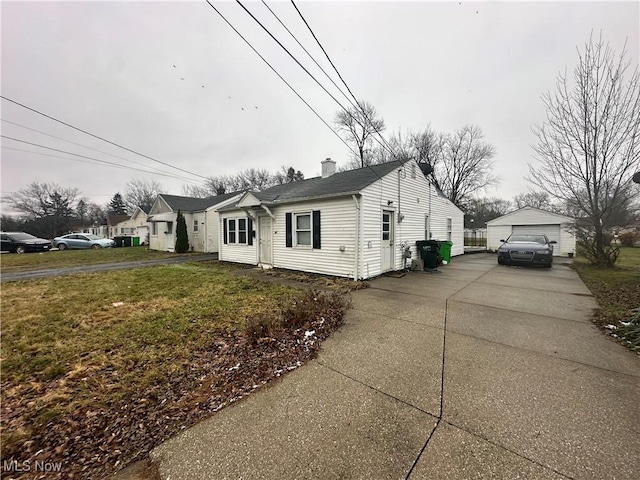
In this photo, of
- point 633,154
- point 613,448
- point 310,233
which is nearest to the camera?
point 613,448

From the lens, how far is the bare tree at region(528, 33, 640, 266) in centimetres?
817

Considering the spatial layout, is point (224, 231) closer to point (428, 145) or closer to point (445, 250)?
point (445, 250)

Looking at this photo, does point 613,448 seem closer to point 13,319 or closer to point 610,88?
point 13,319

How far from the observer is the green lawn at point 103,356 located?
1982 millimetres

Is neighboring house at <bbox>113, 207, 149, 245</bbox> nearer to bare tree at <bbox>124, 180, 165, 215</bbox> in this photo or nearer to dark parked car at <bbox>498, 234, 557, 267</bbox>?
bare tree at <bbox>124, 180, 165, 215</bbox>

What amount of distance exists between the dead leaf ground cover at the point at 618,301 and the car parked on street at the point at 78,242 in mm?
30534

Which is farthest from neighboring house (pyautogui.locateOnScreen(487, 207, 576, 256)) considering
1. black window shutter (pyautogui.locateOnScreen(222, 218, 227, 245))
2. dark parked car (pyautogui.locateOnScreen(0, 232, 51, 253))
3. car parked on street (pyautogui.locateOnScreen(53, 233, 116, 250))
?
dark parked car (pyautogui.locateOnScreen(0, 232, 51, 253))

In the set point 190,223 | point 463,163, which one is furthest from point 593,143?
point 190,223

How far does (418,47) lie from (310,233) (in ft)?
20.4

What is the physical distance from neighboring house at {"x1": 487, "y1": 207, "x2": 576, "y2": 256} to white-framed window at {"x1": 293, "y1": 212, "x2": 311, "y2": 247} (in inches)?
595

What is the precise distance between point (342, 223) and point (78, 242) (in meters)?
25.8

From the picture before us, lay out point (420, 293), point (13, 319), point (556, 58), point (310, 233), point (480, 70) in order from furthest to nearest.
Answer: point (310, 233)
point (556, 58)
point (480, 70)
point (420, 293)
point (13, 319)

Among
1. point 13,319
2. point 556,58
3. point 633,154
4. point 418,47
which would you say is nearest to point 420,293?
point 418,47

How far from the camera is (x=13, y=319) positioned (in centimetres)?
450
